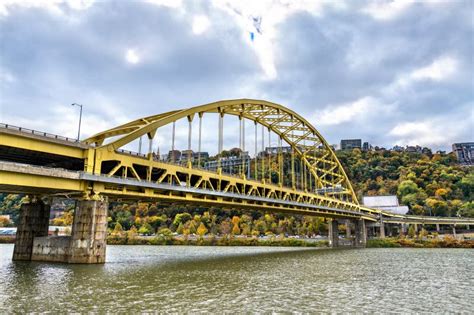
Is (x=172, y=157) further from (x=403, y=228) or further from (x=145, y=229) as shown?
(x=403, y=228)

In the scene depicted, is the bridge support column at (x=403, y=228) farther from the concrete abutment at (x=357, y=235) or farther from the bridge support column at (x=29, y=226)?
the bridge support column at (x=29, y=226)

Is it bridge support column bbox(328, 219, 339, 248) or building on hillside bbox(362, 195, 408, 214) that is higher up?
building on hillside bbox(362, 195, 408, 214)

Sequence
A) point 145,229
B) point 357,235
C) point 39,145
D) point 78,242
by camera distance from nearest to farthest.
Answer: point 39,145 < point 78,242 < point 357,235 < point 145,229

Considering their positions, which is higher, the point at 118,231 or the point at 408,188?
the point at 408,188

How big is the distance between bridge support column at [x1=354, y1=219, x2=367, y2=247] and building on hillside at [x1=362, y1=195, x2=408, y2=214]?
3949 centimetres

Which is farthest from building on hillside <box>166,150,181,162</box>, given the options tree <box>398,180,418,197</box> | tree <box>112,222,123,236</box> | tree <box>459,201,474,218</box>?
tree <box>459,201,474,218</box>

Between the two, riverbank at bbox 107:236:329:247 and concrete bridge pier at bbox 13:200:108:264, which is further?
riverbank at bbox 107:236:329:247

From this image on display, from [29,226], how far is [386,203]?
112 metres

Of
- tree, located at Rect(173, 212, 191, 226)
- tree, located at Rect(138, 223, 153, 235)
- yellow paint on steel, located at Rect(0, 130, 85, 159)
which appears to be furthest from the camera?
tree, located at Rect(173, 212, 191, 226)

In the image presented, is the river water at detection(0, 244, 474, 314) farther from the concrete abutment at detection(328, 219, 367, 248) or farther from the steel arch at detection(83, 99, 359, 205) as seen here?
the concrete abutment at detection(328, 219, 367, 248)

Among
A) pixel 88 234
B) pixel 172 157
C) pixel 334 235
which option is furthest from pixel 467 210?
pixel 88 234

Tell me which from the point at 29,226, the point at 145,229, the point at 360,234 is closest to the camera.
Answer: the point at 29,226

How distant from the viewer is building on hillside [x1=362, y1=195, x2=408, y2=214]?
115 m

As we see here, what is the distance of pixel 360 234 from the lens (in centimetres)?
7856
